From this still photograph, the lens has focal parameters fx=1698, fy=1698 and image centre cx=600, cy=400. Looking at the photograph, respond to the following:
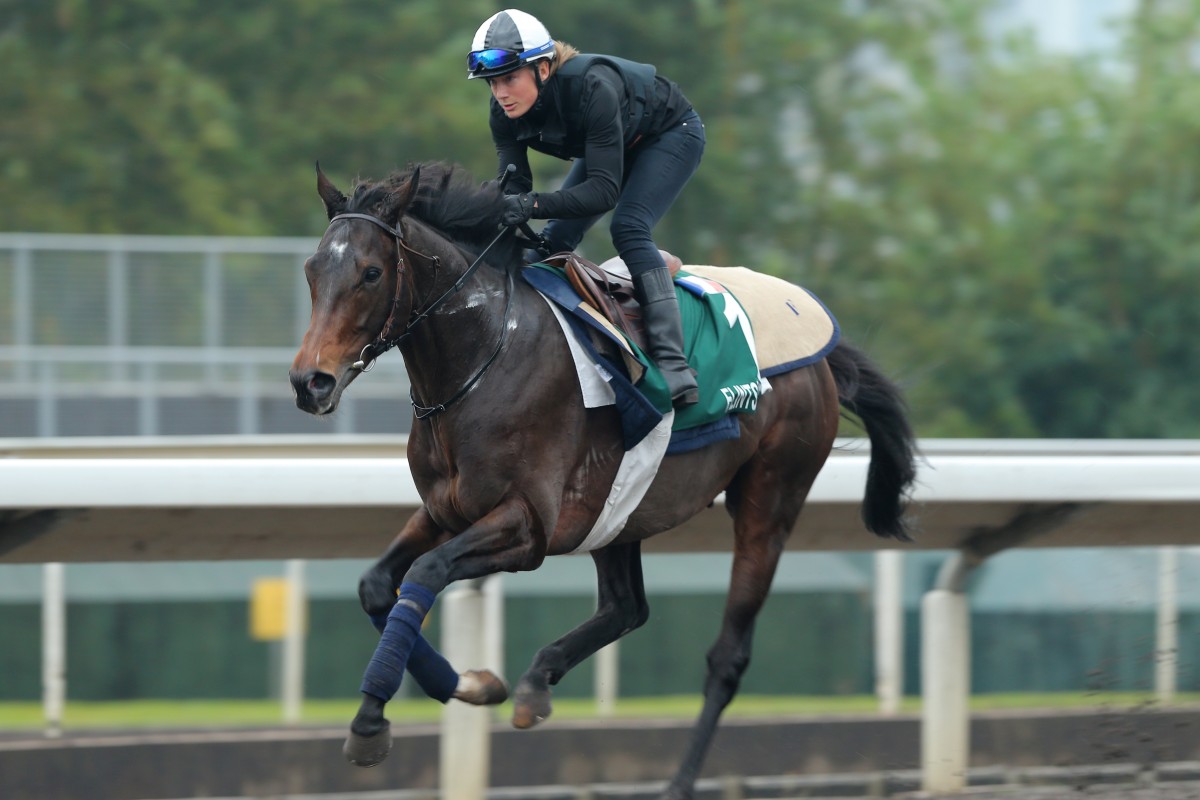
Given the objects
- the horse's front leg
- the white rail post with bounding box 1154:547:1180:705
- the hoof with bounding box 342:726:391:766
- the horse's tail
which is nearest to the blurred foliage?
the white rail post with bounding box 1154:547:1180:705

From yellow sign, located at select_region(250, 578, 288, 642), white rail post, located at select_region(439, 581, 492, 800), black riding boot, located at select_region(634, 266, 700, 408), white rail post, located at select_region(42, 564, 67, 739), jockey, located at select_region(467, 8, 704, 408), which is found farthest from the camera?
yellow sign, located at select_region(250, 578, 288, 642)

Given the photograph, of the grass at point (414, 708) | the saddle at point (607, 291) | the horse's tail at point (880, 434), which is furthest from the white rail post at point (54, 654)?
the horse's tail at point (880, 434)

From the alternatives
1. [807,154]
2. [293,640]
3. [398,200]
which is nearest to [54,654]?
[293,640]

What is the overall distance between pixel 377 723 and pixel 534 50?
1934 mm

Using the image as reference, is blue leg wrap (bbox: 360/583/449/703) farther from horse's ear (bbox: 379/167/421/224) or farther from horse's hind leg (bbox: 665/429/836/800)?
horse's hind leg (bbox: 665/429/836/800)

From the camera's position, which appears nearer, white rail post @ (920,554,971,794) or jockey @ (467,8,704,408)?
jockey @ (467,8,704,408)

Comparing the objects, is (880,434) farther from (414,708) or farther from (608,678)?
(414,708)

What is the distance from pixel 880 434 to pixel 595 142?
171cm

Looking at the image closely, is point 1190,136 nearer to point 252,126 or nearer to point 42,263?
point 252,126

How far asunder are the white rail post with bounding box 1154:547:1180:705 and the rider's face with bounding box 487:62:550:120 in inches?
152

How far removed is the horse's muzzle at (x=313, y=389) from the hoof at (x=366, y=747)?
33.8 inches

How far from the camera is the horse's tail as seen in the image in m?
5.87

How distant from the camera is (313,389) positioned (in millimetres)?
4344

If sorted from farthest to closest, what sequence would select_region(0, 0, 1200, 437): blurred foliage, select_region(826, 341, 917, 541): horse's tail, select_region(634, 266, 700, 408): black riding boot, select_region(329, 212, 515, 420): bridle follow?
select_region(0, 0, 1200, 437): blurred foliage, select_region(826, 341, 917, 541): horse's tail, select_region(634, 266, 700, 408): black riding boot, select_region(329, 212, 515, 420): bridle
